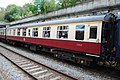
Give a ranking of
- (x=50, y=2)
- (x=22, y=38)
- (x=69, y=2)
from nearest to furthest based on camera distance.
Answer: (x=22, y=38), (x=69, y=2), (x=50, y=2)

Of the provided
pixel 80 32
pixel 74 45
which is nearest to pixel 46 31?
pixel 74 45

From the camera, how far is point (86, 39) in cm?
1049

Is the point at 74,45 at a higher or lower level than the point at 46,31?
lower

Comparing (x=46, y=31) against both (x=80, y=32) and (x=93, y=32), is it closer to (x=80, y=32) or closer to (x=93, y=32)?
(x=80, y=32)

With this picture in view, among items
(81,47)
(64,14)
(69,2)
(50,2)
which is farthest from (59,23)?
(50,2)

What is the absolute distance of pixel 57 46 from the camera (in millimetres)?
13344

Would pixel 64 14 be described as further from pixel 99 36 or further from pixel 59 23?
pixel 99 36

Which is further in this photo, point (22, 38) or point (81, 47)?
point (22, 38)

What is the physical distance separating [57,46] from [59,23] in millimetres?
1596

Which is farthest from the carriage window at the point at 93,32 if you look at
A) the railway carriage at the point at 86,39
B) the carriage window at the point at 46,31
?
the carriage window at the point at 46,31

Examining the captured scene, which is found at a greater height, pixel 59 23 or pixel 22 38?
pixel 59 23

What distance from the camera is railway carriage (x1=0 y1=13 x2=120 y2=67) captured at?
31.4 feet

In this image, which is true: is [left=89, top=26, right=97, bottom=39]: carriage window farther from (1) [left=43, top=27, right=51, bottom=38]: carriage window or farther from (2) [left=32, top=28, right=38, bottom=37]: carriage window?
(2) [left=32, top=28, right=38, bottom=37]: carriage window

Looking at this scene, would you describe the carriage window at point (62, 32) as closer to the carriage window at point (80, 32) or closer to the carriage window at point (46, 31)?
the carriage window at point (80, 32)
